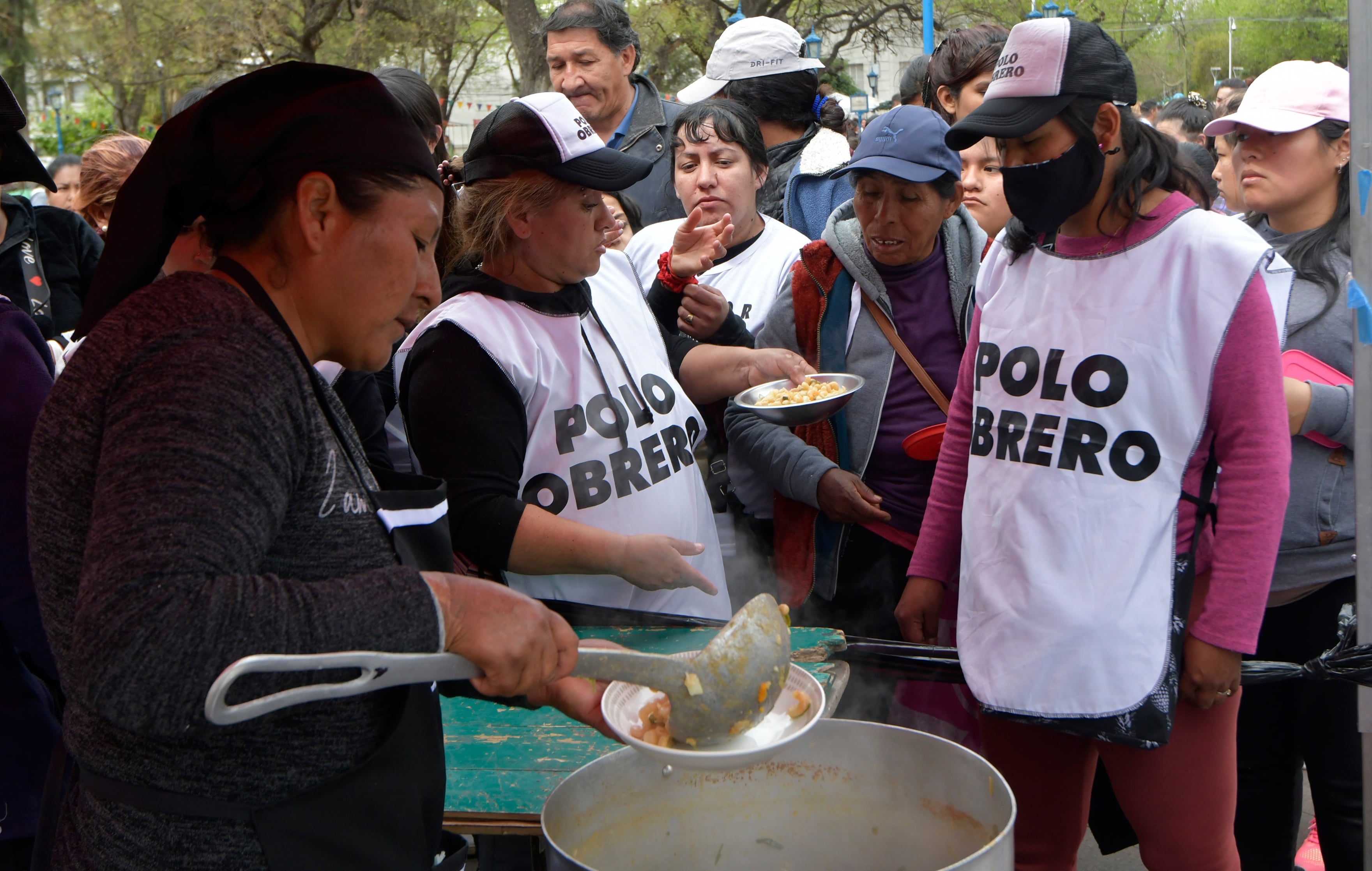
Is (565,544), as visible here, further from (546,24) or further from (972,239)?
(546,24)

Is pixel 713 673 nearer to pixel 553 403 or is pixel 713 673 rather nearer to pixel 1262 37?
pixel 553 403

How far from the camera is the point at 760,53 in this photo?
3.87 metres

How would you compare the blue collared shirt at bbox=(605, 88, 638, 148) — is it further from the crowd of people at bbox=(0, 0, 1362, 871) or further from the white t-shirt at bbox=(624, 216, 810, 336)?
the white t-shirt at bbox=(624, 216, 810, 336)

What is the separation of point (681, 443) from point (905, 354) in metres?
0.73

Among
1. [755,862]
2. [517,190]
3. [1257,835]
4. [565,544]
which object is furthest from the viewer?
[1257,835]

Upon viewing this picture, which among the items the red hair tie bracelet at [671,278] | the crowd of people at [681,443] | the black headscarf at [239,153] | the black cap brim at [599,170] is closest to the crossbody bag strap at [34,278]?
the crowd of people at [681,443]

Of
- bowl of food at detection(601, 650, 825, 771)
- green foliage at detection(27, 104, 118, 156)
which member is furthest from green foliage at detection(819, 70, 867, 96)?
bowl of food at detection(601, 650, 825, 771)

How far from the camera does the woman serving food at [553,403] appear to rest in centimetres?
195

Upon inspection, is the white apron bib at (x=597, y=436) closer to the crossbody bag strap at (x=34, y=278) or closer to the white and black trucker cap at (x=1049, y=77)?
the white and black trucker cap at (x=1049, y=77)

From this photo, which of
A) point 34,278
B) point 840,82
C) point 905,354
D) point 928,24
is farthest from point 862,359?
point 840,82

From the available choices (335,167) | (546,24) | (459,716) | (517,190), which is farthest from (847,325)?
(546,24)

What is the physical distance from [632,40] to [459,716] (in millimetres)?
3083

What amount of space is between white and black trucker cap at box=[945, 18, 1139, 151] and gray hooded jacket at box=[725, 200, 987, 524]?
0.81m

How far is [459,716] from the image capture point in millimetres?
1960
